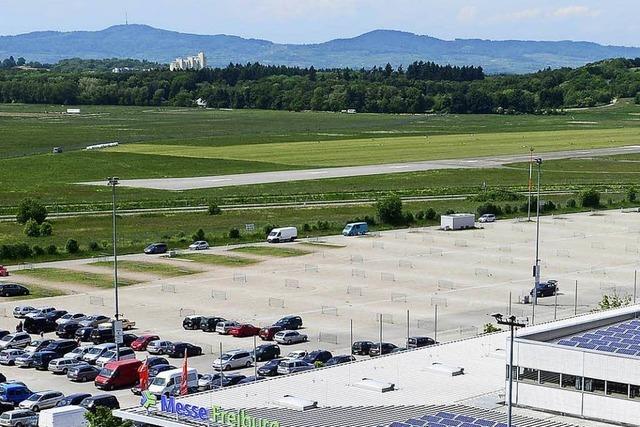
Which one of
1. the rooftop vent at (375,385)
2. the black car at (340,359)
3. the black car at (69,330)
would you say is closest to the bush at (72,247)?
the black car at (69,330)

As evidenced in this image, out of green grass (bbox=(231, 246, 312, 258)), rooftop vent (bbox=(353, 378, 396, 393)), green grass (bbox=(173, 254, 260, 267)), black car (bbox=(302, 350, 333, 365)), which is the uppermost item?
rooftop vent (bbox=(353, 378, 396, 393))

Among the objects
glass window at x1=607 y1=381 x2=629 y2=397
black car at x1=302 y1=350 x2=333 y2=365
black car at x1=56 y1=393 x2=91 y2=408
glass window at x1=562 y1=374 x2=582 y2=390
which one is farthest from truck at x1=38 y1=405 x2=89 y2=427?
glass window at x1=607 y1=381 x2=629 y2=397

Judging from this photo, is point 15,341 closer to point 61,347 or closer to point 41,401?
point 61,347

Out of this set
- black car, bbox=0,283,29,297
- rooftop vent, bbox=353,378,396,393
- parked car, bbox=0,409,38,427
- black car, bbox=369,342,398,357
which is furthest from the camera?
black car, bbox=0,283,29,297

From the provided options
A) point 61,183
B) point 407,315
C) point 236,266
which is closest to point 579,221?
point 236,266

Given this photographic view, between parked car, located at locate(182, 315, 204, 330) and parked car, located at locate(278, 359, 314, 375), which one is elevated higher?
parked car, located at locate(278, 359, 314, 375)

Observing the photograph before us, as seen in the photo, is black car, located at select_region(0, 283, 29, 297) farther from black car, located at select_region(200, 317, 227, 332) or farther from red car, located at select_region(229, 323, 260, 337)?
red car, located at select_region(229, 323, 260, 337)

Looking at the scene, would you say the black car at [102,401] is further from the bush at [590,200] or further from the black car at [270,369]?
the bush at [590,200]
